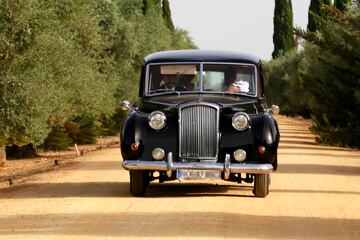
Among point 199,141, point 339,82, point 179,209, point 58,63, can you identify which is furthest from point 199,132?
point 339,82

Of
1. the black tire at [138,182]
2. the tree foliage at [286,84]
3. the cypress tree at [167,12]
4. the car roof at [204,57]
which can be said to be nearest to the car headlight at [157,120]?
the black tire at [138,182]

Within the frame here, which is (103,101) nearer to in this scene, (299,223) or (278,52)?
(299,223)

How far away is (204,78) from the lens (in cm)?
1681

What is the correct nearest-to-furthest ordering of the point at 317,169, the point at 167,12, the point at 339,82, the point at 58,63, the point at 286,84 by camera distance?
1. the point at 317,169
2. the point at 58,63
3. the point at 339,82
4. the point at 286,84
5. the point at 167,12

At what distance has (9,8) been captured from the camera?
67.9 ft

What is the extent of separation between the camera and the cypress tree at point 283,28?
255 feet

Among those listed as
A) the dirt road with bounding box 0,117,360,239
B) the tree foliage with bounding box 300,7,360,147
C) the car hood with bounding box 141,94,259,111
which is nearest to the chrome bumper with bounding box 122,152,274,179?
the dirt road with bounding box 0,117,360,239

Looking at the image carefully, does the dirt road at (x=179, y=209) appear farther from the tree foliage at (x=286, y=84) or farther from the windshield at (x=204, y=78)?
the tree foliage at (x=286, y=84)

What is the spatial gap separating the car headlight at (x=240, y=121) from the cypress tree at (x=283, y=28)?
63276 mm

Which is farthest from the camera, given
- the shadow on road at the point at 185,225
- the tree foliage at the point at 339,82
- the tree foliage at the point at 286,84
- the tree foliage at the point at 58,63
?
the tree foliage at the point at 286,84

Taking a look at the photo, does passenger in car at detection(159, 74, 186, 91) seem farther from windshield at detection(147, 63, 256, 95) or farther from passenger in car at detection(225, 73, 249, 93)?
passenger in car at detection(225, 73, 249, 93)

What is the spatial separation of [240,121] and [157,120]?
119cm

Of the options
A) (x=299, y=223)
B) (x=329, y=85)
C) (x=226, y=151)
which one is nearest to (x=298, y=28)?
(x=329, y=85)

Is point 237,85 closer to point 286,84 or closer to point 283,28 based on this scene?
point 286,84
